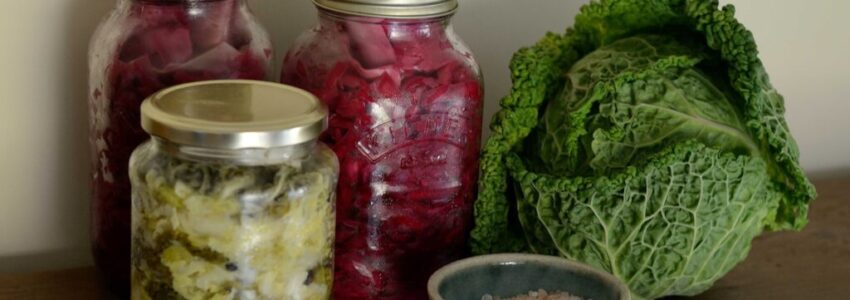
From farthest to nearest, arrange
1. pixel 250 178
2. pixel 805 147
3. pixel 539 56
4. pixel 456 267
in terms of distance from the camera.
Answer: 1. pixel 805 147
2. pixel 539 56
3. pixel 456 267
4. pixel 250 178

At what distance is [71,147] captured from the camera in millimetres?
1070

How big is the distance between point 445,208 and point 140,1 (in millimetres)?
327

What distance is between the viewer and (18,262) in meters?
1.09

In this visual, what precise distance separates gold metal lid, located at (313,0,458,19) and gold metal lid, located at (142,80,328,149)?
0.10 m

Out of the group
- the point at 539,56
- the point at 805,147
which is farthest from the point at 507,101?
the point at 805,147

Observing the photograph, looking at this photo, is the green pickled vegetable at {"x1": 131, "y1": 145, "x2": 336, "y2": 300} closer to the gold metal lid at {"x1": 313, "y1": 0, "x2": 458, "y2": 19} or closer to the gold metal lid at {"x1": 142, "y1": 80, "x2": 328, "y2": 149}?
the gold metal lid at {"x1": 142, "y1": 80, "x2": 328, "y2": 149}

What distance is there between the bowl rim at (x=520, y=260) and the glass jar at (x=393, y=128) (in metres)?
0.07

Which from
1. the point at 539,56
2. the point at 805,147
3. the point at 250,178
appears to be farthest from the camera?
the point at 805,147

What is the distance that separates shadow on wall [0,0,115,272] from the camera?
1031 mm

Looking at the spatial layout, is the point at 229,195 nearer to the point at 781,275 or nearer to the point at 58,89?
the point at 58,89

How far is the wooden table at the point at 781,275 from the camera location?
1027 millimetres

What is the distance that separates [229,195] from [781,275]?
2.08 feet

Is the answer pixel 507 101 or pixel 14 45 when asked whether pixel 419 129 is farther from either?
pixel 14 45

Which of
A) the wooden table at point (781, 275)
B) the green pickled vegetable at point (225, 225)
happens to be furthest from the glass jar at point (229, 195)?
the wooden table at point (781, 275)
